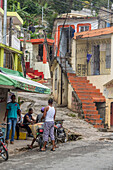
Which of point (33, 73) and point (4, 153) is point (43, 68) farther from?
point (4, 153)

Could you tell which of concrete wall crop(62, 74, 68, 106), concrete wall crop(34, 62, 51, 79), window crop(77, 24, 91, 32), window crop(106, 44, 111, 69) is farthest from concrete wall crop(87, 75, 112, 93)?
concrete wall crop(34, 62, 51, 79)

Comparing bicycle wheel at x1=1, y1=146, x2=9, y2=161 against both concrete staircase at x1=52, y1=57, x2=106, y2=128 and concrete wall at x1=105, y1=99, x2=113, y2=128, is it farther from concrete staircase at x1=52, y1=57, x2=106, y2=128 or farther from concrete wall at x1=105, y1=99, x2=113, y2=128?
concrete wall at x1=105, y1=99, x2=113, y2=128

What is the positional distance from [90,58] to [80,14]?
20986mm

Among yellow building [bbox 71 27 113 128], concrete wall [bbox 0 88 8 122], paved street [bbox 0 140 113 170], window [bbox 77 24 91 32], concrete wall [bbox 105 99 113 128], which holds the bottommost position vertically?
concrete wall [bbox 105 99 113 128]

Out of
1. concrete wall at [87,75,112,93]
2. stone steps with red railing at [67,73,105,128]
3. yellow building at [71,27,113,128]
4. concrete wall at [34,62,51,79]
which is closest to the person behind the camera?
stone steps with red railing at [67,73,105,128]

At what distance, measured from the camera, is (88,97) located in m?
19.9

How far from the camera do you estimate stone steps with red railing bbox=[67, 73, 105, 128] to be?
59.0 feet

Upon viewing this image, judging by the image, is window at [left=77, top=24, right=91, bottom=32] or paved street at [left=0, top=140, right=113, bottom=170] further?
window at [left=77, top=24, right=91, bottom=32]

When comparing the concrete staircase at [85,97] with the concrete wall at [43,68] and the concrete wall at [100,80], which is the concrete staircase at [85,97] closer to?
the concrete wall at [100,80]

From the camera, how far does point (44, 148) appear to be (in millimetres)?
9430

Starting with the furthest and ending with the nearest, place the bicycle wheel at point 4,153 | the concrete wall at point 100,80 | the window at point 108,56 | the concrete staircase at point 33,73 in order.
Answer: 1. the concrete staircase at point 33,73
2. the window at point 108,56
3. the concrete wall at point 100,80
4. the bicycle wheel at point 4,153

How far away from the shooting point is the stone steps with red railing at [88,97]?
18.0 meters

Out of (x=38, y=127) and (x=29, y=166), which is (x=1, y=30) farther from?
(x=29, y=166)

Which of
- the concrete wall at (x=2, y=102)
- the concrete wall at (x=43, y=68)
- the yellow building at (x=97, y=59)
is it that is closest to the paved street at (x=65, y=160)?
the concrete wall at (x=2, y=102)
